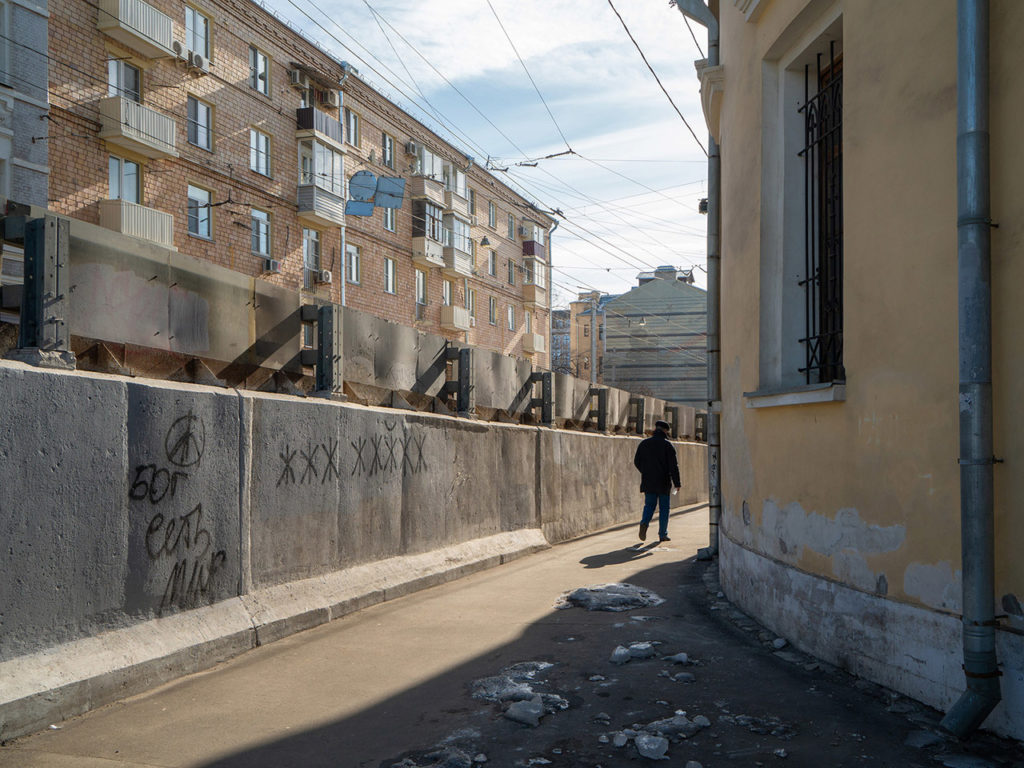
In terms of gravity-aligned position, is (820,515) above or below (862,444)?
below

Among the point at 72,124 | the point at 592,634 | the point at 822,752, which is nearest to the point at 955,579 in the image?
the point at 822,752

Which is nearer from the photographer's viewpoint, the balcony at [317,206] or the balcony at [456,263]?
the balcony at [317,206]

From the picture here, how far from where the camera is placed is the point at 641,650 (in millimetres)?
5719

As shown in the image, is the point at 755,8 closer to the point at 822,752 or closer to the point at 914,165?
the point at 914,165

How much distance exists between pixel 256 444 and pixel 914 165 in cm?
457

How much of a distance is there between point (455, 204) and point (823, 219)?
33447mm

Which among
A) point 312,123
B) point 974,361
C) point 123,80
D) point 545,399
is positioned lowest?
point 545,399

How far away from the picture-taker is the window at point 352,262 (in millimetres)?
32125

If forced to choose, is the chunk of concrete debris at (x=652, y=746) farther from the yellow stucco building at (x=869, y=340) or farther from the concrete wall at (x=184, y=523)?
the concrete wall at (x=184, y=523)

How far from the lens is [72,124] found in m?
21.1

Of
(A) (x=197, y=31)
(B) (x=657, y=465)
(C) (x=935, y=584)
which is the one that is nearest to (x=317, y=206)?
(A) (x=197, y=31)

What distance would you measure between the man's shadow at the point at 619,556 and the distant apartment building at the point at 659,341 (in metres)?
44.9

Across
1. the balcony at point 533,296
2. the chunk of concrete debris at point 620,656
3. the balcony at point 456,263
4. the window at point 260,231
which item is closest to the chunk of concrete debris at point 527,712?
the chunk of concrete debris at point 620,656

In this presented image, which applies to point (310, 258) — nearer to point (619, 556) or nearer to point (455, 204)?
point (455, 204)
